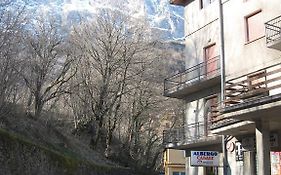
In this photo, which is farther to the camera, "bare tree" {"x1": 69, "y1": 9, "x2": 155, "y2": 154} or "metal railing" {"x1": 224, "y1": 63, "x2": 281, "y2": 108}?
"bare tree" {"x1": 69, "y1": 9, "x2": 155, "y2": 154}

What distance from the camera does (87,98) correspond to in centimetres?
4359

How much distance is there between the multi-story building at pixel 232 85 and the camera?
1886cm

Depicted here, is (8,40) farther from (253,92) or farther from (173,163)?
(173,163)

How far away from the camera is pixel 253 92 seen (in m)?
19.7

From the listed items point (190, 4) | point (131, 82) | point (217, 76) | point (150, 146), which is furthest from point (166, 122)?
point (217, 76)

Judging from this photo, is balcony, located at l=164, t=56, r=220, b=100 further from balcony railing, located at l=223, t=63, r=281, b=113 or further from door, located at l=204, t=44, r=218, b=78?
balcony railing, located at l=223, t=63, r=281, b=113

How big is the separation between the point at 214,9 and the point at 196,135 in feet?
22.8

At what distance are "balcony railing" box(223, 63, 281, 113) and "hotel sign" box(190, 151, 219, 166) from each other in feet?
8.02

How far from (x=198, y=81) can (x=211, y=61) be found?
1.32 m

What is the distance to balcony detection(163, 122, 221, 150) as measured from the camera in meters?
26.6

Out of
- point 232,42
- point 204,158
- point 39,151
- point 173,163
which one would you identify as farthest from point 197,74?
point 173,163

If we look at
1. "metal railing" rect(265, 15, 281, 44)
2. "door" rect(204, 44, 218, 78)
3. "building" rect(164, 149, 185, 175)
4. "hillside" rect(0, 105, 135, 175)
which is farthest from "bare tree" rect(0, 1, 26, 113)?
"building" rect(164, 149, 185, 175)

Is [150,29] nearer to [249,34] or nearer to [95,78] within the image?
[95,78]

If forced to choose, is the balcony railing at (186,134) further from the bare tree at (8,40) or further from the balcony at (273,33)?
the bare tree at (8,40)
